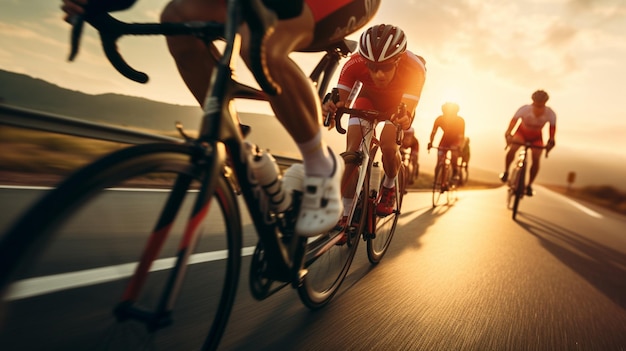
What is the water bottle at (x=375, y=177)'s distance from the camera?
3.10 metres

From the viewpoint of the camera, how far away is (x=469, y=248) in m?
4.63

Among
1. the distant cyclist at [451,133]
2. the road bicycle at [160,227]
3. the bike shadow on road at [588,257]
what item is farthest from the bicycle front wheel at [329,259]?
the distant cyclist at [451,133]

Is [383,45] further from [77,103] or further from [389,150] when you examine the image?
[77,103]

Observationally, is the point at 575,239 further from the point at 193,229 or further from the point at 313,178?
the point at 193,229

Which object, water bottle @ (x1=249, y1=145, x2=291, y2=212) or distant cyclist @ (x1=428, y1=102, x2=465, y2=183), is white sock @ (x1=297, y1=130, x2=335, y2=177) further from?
distant cyclist @ (x1=428, y1=102, x2=465, y2=183)

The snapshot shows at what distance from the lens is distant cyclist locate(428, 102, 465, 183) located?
393 inches

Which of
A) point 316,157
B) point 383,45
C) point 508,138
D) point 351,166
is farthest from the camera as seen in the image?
point 508,138

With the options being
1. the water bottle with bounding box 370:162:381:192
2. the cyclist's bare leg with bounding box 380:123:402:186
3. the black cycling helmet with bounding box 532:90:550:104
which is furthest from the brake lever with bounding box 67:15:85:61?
the black cycling helmet with bounding box 532:90:550:104

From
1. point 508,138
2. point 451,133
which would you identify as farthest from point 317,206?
point 451,133

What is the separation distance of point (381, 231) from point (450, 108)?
314 inches

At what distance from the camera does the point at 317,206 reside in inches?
73.0

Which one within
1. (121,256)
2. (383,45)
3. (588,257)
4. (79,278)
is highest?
(383,45)

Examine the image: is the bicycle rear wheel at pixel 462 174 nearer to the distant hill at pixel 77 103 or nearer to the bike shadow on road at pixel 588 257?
the bike shadow on road at pixel 588 257

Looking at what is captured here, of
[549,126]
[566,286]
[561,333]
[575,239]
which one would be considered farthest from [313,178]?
[549,126]
